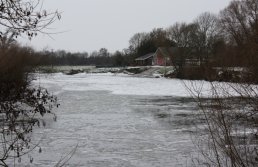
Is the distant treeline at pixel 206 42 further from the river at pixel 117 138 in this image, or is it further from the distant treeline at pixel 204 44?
the river at pixel 117 138

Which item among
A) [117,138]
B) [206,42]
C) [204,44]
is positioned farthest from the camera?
[206,42]

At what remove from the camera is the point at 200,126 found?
15.1 m

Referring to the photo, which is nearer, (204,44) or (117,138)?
(117,138)

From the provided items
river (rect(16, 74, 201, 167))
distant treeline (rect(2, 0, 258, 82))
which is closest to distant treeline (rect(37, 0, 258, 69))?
distant treeline (rect(2, 0, 258, 82))

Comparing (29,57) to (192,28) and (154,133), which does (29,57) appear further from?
(192,28)

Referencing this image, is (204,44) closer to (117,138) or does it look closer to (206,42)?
(206,42)

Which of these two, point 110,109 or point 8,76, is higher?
point 8,76

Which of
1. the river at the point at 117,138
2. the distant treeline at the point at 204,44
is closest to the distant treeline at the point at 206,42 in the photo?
the distant treeline at the point at 204,44

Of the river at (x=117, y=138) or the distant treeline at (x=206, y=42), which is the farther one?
the river at (x=117, y=138)

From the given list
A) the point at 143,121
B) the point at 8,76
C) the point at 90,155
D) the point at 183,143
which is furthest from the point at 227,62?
the point at 143,121

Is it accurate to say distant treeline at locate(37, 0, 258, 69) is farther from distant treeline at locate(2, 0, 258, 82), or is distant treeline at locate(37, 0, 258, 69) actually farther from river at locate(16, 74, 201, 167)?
river at locate(16, 74, 201, 167)

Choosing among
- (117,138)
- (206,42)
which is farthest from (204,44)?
(117,138)

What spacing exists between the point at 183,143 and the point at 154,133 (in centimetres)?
202

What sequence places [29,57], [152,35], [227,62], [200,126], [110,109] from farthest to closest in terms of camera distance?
[152,35]
[110,109]
[200,126]
[29,57]
[227,62]
